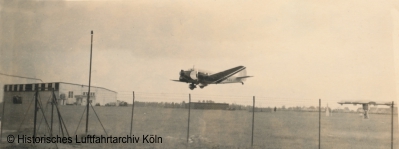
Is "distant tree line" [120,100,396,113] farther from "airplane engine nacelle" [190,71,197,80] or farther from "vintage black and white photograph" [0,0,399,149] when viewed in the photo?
"airplane engine nacelle" [190,71,197,80]

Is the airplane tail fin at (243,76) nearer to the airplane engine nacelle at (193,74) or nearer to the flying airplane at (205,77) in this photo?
the flying airplane at (205,77)

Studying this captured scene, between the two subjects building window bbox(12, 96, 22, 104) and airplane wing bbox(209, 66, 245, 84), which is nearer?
airplane wing bbox(209, 66, 245, 84)

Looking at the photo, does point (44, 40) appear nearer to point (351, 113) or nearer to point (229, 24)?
point (229, 24)

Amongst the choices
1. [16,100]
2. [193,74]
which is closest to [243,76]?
[193,74]

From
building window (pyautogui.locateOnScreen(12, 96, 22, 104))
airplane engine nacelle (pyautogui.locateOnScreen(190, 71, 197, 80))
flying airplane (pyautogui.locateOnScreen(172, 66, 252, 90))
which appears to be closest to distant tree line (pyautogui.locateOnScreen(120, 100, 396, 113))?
flying airplane (pyautogui.locateOnScreen(172, 66, 252, 90))

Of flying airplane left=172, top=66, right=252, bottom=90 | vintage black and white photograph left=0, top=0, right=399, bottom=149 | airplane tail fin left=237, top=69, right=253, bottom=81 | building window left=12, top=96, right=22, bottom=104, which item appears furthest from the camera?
building window left=12, top=96, right=22, bottom=104

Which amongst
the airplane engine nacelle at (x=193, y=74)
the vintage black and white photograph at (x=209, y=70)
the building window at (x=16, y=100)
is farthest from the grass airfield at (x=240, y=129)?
the building window at (x=16, y=100)

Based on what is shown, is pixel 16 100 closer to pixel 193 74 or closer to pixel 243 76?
pixel 193 74
